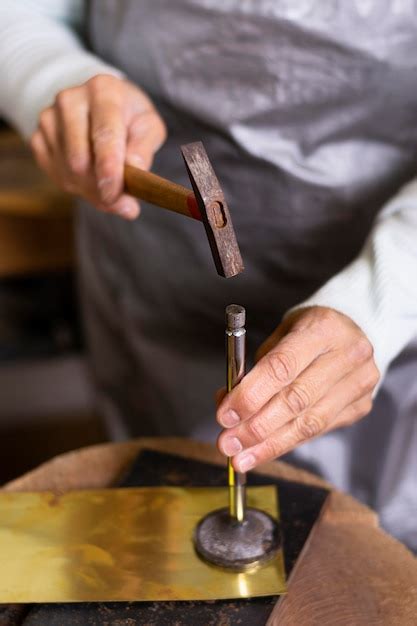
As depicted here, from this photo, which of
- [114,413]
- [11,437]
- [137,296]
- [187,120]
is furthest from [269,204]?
[11,437]

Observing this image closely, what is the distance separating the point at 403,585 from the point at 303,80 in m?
0.42

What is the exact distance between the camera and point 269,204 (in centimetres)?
80

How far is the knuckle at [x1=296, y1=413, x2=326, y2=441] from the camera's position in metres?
0.58

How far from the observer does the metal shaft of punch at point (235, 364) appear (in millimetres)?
541

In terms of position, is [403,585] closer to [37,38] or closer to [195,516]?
[195,516]

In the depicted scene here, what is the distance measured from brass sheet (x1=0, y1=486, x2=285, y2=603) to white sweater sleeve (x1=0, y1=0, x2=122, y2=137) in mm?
397

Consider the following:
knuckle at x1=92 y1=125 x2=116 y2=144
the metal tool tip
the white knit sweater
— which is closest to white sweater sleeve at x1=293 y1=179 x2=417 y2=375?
the white knit sweater

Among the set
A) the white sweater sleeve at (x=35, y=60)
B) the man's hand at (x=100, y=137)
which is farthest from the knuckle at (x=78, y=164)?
the white sweater sleeve at (x=35, y=60)

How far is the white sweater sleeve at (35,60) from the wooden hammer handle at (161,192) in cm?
21

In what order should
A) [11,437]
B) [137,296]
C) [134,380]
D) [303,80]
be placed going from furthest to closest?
[11,437] < [134,380] < [137,296] < [303,80]

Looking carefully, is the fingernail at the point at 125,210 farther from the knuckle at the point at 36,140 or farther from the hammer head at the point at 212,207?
the hammer head at the point at 212,207

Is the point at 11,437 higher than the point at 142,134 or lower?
lower

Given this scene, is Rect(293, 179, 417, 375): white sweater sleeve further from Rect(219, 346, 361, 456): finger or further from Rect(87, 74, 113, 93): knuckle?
Rect(87, 74, 113, 93): knuckle

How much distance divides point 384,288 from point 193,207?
0.18 m
